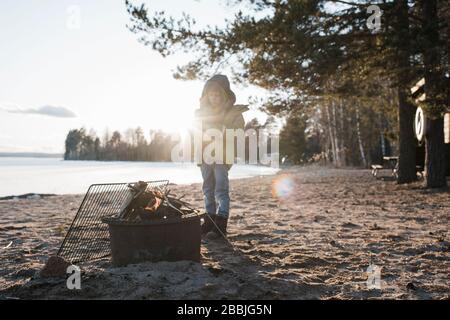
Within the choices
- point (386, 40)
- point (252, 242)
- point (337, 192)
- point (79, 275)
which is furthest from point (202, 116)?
point (337, 192)

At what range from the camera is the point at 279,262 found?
408cm

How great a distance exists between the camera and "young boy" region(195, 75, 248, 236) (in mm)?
5117

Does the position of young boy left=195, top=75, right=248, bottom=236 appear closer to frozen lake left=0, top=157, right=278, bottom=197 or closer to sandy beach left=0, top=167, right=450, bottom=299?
sandy beach left=0, top=167, right=450, bottom=299

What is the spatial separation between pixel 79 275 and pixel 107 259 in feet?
2.94

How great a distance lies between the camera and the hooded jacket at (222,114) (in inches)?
201

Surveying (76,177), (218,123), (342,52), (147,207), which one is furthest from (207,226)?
(76,177)

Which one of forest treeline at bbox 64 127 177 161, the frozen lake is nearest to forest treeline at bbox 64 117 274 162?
forest treeline at bbox 64 127 177 161

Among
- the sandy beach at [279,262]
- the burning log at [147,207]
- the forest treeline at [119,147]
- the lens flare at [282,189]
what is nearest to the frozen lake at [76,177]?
the lens flare at [282,189]

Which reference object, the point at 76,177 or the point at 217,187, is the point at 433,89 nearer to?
the point at 217,187

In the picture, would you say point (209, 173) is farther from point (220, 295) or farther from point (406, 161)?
point (406, 161)

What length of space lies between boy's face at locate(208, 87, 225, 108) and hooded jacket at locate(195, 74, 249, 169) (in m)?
0.06

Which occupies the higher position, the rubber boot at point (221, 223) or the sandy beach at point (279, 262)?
the rubber boot at point (221, 223)

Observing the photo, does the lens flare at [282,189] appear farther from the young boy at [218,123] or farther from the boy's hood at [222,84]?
the boy's hood at [222,84]

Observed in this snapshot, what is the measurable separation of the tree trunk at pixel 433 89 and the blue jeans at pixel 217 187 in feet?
20.1
